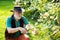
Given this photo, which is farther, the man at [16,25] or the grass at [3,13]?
the grass at [3,13]

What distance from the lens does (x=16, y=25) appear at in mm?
2867

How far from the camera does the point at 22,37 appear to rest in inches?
116

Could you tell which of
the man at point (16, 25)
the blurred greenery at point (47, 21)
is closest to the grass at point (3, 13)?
the blurred greenery at point (47, 21)

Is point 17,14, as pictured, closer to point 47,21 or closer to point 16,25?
point 16,25

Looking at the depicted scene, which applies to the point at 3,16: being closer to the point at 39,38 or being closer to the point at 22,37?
the point at 39,38

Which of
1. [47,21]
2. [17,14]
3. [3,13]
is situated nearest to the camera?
[17,14]

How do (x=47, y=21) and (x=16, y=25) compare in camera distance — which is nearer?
(x=16, y=25)

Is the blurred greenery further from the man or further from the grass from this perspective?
the man

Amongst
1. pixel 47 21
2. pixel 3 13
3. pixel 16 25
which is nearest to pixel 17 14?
pixel 16 25

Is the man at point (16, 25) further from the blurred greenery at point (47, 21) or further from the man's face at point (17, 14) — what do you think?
the blurred greenery at point (47, 21)

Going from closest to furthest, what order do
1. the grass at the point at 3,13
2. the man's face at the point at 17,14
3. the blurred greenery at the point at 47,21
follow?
the man's face at the point at 17,14 < the blurred greenery at the point at 47,21 < the grass at the point at 3,13

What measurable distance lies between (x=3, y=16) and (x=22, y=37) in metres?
1.07

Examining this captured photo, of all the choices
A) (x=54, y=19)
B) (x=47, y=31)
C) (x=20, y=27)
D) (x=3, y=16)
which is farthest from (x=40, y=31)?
(x=3, y=16)

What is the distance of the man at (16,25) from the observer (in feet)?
9.21
